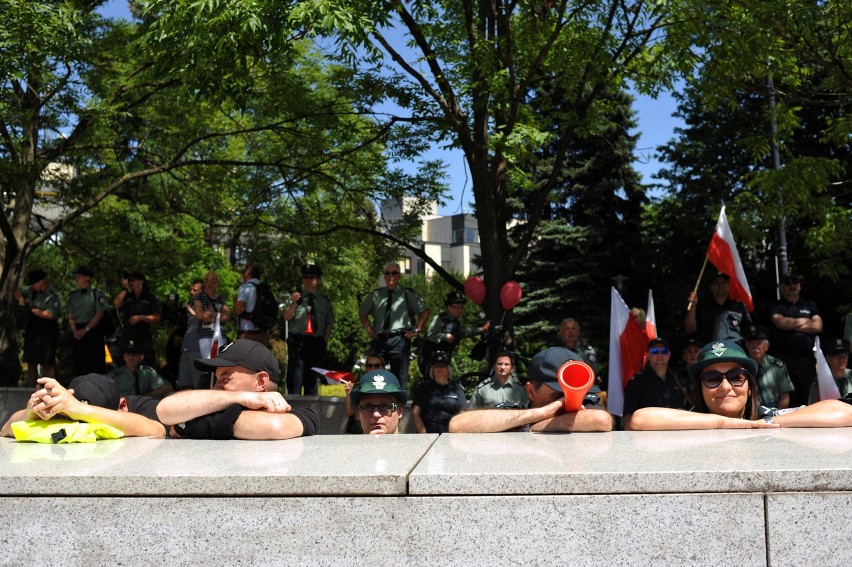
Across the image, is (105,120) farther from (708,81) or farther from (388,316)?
(708,81)

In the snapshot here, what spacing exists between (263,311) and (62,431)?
21.8 feet

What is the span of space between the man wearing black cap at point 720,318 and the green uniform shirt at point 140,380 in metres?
6.34

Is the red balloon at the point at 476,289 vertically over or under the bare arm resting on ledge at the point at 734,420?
over

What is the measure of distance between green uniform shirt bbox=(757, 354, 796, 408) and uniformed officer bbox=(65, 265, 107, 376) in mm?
8054

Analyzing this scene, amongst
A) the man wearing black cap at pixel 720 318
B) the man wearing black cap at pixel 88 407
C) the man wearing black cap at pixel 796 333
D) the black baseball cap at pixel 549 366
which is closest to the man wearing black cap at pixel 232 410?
the man wearing black cap at pixel 88 407

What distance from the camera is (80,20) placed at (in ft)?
36.3

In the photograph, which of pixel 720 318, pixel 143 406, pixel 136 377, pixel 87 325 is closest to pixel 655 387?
pixel 720 318

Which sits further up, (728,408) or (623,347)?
(623,347)

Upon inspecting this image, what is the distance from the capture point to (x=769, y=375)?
885cm

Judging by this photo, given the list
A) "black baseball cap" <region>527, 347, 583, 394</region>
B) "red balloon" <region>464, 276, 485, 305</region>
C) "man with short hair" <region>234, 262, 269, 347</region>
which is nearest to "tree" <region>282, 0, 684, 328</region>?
"red balloon" <region>464, 276, 485, 305</region>

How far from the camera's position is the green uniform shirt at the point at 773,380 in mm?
8742

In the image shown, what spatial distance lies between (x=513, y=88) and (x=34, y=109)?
673 cm

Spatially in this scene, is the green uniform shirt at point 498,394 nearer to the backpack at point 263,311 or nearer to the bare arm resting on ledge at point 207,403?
the backpack at point 263,311

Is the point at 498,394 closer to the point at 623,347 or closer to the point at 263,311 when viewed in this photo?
the point at 623,347
